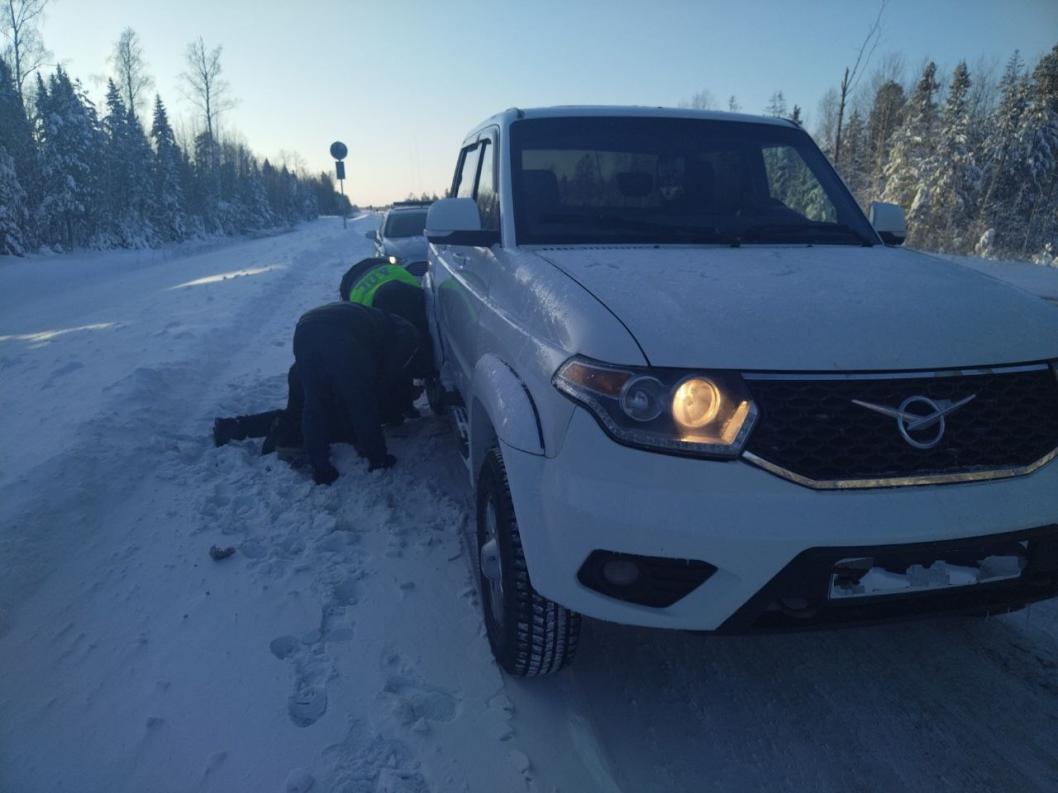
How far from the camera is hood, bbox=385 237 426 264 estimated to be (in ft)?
33.5

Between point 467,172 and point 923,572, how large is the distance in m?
3.69

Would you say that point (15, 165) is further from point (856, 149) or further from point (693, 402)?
point (856, 149)

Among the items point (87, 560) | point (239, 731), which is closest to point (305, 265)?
point (87, 560)

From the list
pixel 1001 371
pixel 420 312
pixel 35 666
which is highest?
pixel 1001 371

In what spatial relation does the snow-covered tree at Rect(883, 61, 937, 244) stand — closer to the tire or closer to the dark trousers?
the dark trousers

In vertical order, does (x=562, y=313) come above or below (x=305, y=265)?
above

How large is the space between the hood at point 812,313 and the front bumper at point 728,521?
306 mm

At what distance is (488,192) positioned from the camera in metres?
3.47

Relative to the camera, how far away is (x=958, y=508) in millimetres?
1721

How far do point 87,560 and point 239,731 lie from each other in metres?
1.64

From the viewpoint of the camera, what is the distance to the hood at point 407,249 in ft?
33.5

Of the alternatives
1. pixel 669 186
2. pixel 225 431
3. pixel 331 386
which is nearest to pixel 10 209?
pixel 225 431

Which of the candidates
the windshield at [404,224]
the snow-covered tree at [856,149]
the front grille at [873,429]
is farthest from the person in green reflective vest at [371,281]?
the snow-covered tree at [856,149]

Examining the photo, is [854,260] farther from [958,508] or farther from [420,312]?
[420,312]
